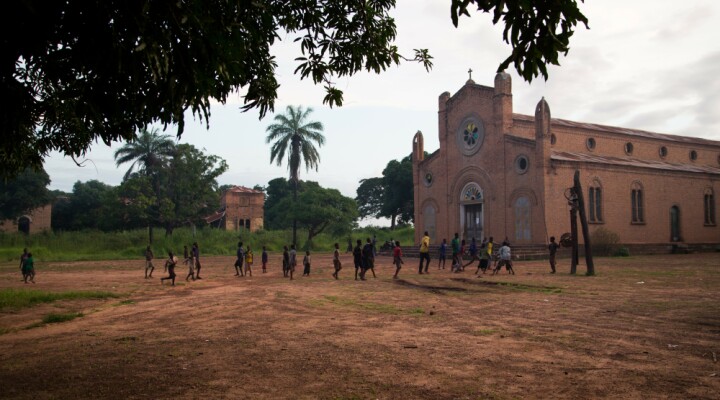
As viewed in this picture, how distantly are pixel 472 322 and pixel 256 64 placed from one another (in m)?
5.85

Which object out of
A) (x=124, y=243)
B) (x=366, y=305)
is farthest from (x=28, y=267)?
(x=124, y=243)

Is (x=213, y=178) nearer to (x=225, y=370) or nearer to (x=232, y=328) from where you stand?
(x=232, y=328)

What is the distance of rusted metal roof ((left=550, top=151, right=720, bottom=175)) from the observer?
105 feet

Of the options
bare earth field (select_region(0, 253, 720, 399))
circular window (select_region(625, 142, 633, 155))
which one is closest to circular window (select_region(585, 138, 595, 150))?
circular window (select_region(625, 142, 633, 155))

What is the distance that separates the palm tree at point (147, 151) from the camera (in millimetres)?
46094

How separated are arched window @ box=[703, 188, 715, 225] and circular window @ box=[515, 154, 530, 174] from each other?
15.1 metres

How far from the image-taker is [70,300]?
44.6 ft

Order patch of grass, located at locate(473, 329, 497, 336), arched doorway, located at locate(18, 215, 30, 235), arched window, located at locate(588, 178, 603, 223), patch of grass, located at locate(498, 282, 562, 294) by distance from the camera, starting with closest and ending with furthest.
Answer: patch of grass, located at locate(473, 329, 497, 336), patch of grass, located at locate(498, 282, 562, 294), arched window, located at locate(588, 178, 603, 223), arched doorway, located at locate(18, 215, 30, 235)

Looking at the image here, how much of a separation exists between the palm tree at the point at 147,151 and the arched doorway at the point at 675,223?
38.2m

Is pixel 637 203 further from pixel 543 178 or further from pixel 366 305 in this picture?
pixel 366 305

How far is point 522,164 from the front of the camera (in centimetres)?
3256

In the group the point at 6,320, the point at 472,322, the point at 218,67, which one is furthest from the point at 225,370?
the point at 6,320

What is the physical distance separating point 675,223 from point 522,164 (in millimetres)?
12388

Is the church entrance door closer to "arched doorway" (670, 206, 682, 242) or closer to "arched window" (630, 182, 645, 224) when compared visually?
"arched window" (630, 182, 645, 224)
